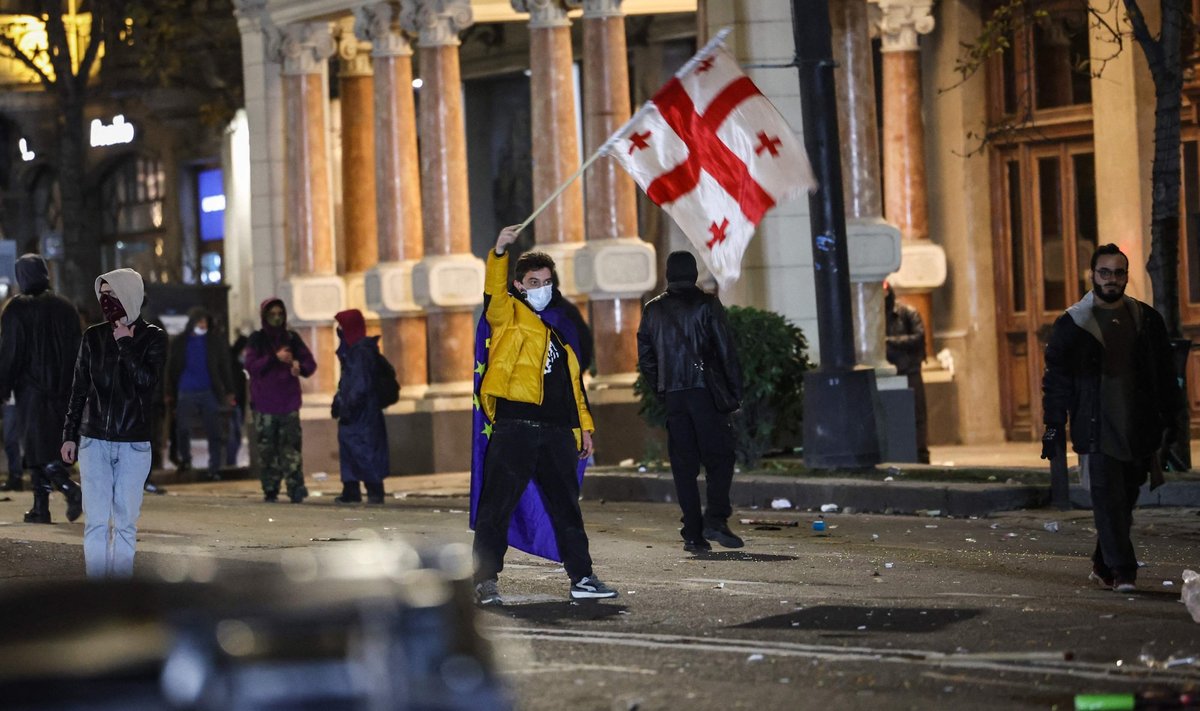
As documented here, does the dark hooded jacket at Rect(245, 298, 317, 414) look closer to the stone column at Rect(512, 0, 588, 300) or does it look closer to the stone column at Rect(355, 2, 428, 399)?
the stone column at Rect(512, 0, 588, 300)

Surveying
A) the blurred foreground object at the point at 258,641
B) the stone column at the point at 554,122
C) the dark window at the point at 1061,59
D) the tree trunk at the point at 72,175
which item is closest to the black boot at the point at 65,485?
the stone column at the point at 554,122

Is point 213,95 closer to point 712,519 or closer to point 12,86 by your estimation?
point 12,86

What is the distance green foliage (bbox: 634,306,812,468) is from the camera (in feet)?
58.3

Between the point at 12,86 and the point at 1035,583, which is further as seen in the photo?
the point at 12,86

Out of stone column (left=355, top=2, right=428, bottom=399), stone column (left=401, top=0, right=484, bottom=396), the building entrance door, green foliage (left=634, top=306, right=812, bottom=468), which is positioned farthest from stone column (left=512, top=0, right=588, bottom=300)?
green foliage (left=634, top=306, right=812, bottom=468)

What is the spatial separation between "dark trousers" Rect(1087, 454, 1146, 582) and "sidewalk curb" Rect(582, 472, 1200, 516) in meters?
4.05

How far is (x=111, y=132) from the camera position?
40.5 meters

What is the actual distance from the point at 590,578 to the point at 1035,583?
2.19 m

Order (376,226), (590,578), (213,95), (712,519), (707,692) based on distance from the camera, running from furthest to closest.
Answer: (213,95) < (376,226) < (712,519) < (590,578) < (707,692)

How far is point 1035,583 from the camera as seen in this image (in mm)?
10781

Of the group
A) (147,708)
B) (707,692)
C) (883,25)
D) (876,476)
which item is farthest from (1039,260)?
(147,708)

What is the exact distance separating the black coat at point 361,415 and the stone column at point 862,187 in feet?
15.1

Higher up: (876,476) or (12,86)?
(12,86)

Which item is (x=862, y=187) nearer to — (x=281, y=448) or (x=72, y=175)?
(x=281, y=448)
